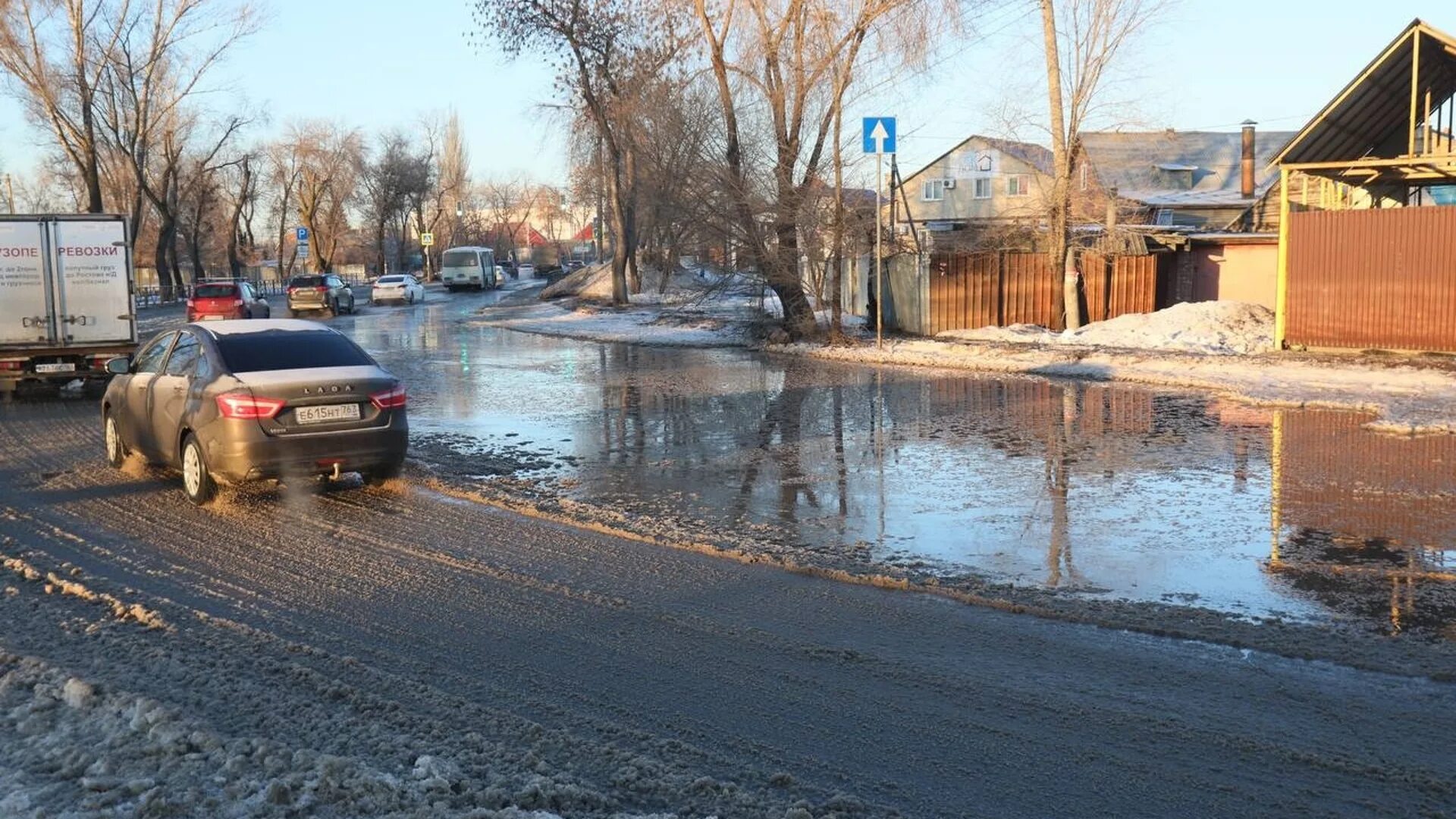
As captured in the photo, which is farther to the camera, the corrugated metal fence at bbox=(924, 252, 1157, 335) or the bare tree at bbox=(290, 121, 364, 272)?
the bare tree at bbox=(290, 121, 364, 272)

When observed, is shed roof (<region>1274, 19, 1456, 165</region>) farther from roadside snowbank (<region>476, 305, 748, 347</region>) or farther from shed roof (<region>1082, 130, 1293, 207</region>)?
shed roof (<region>1082, 130, 1293, 207</region>)

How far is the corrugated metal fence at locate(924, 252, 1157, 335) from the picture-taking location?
2722cm

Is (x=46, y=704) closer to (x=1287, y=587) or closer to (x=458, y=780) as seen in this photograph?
(x=458, y=780)

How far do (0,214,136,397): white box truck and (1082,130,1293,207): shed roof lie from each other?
40540mm

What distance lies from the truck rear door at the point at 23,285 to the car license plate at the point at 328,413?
1050 centimetres

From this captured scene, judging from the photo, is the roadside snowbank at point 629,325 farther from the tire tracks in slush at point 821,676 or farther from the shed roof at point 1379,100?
the tire tracks in slush at point 821,676

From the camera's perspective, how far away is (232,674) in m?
5.39

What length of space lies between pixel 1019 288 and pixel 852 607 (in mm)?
22179

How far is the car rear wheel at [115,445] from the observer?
11484mm

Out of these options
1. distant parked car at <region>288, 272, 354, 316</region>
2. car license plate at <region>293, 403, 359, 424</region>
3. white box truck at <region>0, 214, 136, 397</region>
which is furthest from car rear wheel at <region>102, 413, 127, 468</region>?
distant parked car at <region>288, 272, 354, 316</region>

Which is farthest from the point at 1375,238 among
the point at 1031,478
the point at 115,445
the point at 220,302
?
the point at 220,302

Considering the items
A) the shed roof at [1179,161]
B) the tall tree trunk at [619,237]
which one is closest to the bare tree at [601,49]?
the tall tree trunk at [619,237]

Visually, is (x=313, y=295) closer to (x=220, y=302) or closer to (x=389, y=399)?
(x=220, y=302)

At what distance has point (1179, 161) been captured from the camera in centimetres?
5425
